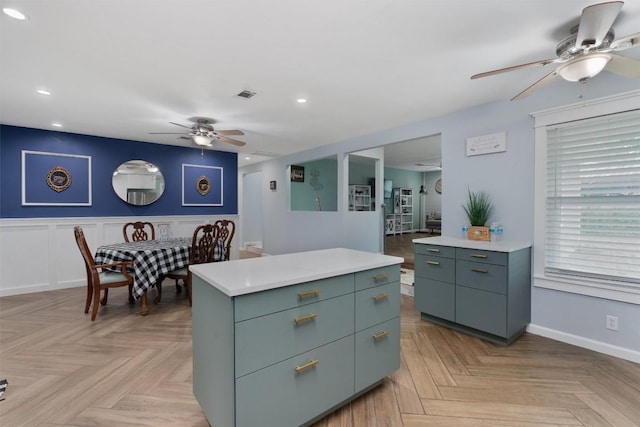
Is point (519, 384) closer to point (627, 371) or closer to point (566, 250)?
point (627, 371)

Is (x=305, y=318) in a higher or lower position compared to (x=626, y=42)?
lower

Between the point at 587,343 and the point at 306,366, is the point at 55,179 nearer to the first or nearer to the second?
the point at 306,366

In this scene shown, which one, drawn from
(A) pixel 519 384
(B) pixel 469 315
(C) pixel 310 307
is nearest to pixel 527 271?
(B) pixel 469 315

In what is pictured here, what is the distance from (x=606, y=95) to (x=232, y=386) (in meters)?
3.44

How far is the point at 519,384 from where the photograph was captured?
2088mm

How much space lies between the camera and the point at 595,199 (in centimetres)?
256

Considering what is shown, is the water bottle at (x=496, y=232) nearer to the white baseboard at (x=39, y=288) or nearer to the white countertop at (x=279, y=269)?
the white countertop at (x=279, y=269)

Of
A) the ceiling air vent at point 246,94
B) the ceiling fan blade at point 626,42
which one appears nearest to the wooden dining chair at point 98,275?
the ceiling air vent at point 246,94

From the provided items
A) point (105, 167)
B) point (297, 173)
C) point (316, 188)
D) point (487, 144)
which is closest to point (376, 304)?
point (487, 144)

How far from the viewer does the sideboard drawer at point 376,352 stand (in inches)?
71.6

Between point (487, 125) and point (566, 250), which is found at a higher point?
point (487, 125)

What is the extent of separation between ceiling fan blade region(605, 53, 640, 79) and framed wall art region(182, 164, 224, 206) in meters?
5.75

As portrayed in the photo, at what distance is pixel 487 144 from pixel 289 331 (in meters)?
2.92

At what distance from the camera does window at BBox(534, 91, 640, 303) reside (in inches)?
94.1
